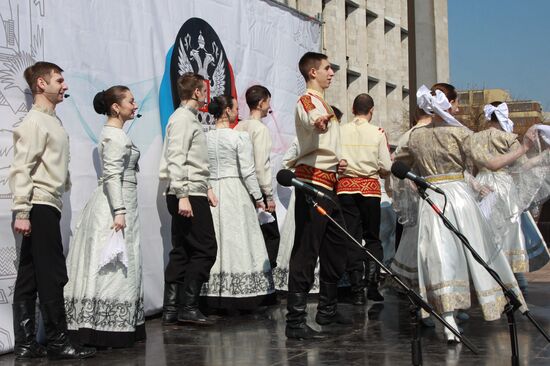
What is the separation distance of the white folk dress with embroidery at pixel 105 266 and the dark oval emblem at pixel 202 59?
1.61m

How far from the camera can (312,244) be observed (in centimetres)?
650

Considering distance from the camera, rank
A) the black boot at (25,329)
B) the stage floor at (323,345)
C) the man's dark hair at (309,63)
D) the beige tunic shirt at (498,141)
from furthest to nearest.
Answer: the beige tunic shirt at (498,141) < the man's dark hair at (309,63) < the black boot at (25,329) < the stage floor at (323,345)

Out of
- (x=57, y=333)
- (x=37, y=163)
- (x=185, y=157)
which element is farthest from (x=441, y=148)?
(x=57, y=333)

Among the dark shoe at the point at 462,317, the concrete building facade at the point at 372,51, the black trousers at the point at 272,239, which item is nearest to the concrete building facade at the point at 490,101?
the concrete building facade at the point at 372,51

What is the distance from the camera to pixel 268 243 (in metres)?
8.59

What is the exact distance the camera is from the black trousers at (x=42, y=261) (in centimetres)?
568

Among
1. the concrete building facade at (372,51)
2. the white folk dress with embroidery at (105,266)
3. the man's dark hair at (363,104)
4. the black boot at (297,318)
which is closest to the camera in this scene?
the white folk dress with embroidery at (105,266)

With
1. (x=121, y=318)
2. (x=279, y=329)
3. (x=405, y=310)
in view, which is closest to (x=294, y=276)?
(x=279, y=329)

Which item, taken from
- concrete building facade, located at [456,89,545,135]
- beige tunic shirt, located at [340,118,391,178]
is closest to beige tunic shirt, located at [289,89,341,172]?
beige tunic shirt, located at [340,118,391,178]

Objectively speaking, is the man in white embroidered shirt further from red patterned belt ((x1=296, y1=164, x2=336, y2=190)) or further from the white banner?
red patterned belt ((x1=296, y1=164, x2=336, y2=190))

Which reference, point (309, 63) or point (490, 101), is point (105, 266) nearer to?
point (309, 63)

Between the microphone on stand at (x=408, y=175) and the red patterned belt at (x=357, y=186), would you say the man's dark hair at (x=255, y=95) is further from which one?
the microphone on stand at (x=408, y=175)

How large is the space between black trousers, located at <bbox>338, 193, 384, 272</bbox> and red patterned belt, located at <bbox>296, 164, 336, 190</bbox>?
71.6 inches

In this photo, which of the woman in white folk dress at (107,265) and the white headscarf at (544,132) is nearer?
the woman in white folk dress at (107,265)
